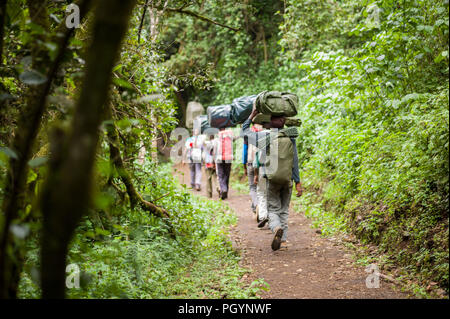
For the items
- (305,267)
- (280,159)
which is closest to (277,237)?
(305,267)

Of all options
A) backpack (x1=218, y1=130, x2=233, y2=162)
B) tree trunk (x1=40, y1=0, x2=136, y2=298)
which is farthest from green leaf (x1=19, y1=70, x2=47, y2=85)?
backpack (x1=218, y1=130, x2=233, y2=162)

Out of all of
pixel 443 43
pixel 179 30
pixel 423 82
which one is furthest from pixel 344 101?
pixel 179 30

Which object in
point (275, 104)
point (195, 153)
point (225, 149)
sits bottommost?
point (195, 153)

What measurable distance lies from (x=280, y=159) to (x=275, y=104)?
0.96 metres

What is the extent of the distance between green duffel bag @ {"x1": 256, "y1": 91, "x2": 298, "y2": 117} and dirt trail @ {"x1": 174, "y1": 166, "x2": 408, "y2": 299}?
7.43 feet

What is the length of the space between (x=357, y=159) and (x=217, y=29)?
13.9m

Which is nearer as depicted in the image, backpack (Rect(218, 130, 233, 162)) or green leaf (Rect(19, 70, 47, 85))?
green leaf (Rect(19, 70, 47, 85))

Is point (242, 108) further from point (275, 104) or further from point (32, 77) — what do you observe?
point (32, 77)

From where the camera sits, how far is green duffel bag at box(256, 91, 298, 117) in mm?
6324

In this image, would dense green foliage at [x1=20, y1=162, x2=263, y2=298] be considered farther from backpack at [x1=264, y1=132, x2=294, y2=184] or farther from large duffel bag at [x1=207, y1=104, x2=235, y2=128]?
Answer: large duffel bag at [x1=207, y1=104, x2=235, y2=128]

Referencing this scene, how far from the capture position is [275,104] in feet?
20.9

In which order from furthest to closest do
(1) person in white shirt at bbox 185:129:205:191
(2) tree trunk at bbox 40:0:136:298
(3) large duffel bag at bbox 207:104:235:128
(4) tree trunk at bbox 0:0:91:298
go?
(1) person in white shirt at bbox 185:129:205:191
(3) large duffel bag at bbox 207:104:235:128
(4) tree trunk at bbox 0:0:91:298
(2) tree trunk at bbox 40:0:136:298

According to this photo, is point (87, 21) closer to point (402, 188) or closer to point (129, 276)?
point (129, 276)

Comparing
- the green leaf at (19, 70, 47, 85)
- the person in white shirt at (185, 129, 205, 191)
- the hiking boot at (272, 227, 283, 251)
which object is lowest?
the hiking boot at (272, 227, 283, 251)
